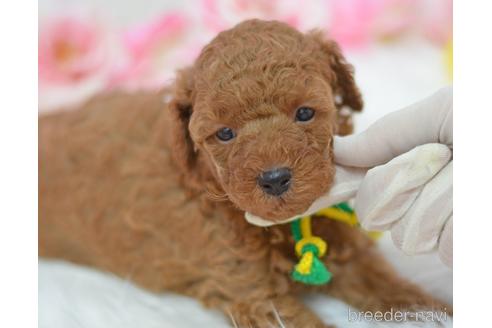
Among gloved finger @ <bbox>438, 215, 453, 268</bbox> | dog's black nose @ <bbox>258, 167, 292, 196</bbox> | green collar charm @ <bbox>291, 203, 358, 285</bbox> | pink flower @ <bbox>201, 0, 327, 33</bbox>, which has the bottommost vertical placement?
green collar charm @ <bbox>291, 203, 358, 285</bbox>

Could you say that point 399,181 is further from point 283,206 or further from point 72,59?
point 72,59

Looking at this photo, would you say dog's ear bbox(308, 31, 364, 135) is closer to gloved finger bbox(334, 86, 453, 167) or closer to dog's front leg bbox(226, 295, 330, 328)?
gloved finger bbox(334, 86, 453, 167)

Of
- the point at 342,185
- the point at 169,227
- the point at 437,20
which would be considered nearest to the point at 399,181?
the point at 342,185

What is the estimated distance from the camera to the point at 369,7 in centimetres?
125

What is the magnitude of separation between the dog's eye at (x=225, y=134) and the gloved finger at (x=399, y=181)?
0.24 metres

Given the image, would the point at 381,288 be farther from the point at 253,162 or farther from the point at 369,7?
the point at 369,7

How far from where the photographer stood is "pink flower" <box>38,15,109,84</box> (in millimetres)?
1360

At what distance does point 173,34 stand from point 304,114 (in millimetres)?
476

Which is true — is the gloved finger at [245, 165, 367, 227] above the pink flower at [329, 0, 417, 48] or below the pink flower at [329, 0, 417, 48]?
below

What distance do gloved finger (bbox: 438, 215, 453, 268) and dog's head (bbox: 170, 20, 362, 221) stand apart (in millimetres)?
202

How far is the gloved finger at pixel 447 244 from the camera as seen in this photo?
1.00 meters

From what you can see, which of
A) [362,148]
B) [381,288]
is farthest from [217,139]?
[381,288]

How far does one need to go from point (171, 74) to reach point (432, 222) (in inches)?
25.3

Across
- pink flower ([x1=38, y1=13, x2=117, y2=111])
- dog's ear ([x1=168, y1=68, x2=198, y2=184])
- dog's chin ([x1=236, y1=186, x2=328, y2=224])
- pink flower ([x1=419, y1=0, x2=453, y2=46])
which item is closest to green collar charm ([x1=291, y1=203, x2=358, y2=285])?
dog's chin ([x1=236, y1=186, x2=328, y2=224])
